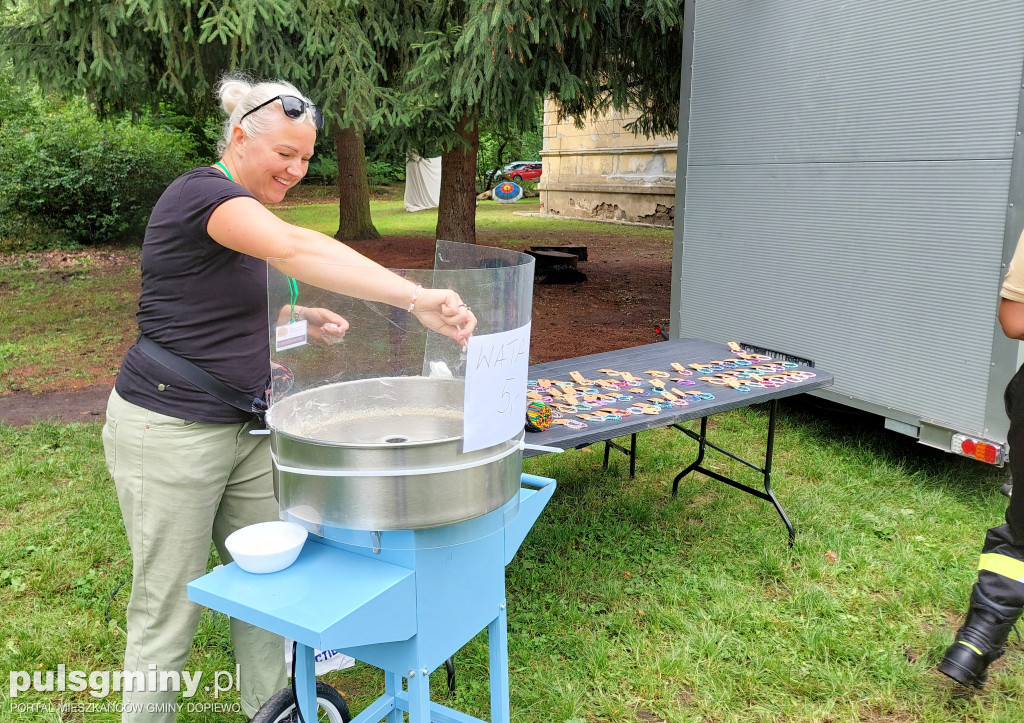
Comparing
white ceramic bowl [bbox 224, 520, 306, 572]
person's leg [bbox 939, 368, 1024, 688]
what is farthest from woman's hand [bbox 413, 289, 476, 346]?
person's leg [bbox 939, 368, 1024, 688]

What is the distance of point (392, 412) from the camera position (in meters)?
2.09

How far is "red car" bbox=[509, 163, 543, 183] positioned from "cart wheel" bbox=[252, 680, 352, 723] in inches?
1211

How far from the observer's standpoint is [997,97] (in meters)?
3.75

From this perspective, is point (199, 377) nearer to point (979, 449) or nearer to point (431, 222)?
point (979, 449)

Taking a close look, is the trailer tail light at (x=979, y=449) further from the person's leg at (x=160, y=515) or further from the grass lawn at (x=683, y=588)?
the person's leg at (x=160, y=515)

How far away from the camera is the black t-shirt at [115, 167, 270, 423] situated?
6.50 feet

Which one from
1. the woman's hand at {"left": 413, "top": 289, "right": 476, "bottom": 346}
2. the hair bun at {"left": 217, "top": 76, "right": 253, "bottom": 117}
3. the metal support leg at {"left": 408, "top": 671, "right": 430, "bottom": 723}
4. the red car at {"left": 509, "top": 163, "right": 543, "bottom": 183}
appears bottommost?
the metal support leg at {"left": 408, "top": 671, "right": 430, "bottom": 723}

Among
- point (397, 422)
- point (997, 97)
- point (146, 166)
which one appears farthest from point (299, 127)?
point (146, 166)

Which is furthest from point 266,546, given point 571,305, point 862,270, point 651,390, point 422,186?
point 422,186

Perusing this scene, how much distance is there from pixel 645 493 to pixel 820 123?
→ 2.30m

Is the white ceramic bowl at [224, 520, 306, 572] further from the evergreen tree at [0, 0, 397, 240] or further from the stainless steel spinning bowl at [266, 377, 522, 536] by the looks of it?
the evergreen tree at [0, 0, 397, 240]

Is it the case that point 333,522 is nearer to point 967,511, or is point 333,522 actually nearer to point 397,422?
point 397,422

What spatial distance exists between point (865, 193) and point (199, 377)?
12.2 ft

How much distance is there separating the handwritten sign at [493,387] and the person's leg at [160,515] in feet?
2.71
